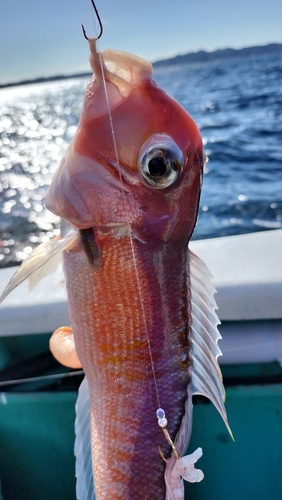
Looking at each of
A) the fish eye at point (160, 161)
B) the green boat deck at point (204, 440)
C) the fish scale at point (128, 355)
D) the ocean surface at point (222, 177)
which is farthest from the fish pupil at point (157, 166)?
the ocean surface at point (222, 177)

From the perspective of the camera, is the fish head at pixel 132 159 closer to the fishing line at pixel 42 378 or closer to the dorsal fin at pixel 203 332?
the dorsal fin at pixel 203 332

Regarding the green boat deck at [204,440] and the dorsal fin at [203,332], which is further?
the green boat deck at [204,440]

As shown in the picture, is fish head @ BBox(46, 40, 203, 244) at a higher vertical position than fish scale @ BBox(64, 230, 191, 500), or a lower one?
higher

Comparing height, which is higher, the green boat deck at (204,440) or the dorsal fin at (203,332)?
the dorsal fin at (203,332)

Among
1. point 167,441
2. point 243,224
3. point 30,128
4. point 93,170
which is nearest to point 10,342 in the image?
point 167,441

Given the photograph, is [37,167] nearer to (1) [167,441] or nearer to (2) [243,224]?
(2) [243,224]

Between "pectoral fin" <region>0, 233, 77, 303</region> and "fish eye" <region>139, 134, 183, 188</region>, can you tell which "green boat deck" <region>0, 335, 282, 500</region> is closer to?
"pectoral fin" <region>0, 233, 77, 303</region>

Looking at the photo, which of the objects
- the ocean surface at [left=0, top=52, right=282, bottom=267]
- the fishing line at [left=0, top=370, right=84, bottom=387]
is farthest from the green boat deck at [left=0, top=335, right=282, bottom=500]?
the ocean surface at [left=0, top=52, right=282, bottom=267]
